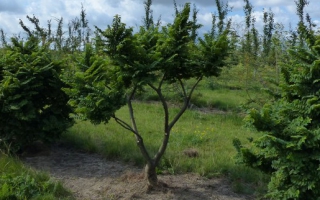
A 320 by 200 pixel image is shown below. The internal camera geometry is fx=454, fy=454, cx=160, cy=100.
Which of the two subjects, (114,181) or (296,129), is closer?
(296,129)

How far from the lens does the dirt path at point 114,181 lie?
5793mm

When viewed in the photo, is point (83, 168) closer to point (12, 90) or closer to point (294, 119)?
point (12, 90)

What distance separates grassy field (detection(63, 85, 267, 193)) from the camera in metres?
6.54

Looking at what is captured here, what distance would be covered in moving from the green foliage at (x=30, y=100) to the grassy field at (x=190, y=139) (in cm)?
95

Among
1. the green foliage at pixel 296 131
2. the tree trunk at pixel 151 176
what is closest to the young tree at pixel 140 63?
the tree trunk at pixel 151 176

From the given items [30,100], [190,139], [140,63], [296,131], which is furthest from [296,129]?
[30,100]

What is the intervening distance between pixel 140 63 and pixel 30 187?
2113 mm

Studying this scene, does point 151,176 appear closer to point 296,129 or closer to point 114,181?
point 114,181

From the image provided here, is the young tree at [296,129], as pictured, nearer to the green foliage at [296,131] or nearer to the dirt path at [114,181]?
the green foliage at [296,131]

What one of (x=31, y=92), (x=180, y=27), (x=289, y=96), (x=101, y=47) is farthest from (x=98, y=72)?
(x=289, y=96)

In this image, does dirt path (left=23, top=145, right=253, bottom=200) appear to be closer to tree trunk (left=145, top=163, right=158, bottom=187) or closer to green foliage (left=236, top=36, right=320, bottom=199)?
tree trunk (left=145, top=163, right=158, bottom=187)

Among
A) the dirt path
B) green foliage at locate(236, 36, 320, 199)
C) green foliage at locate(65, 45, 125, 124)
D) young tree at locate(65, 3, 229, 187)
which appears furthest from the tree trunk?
green foliage at locate(236, 36, 320, 199)

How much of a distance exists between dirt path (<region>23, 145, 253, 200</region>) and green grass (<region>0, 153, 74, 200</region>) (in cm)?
26

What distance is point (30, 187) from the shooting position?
5.76 metres
